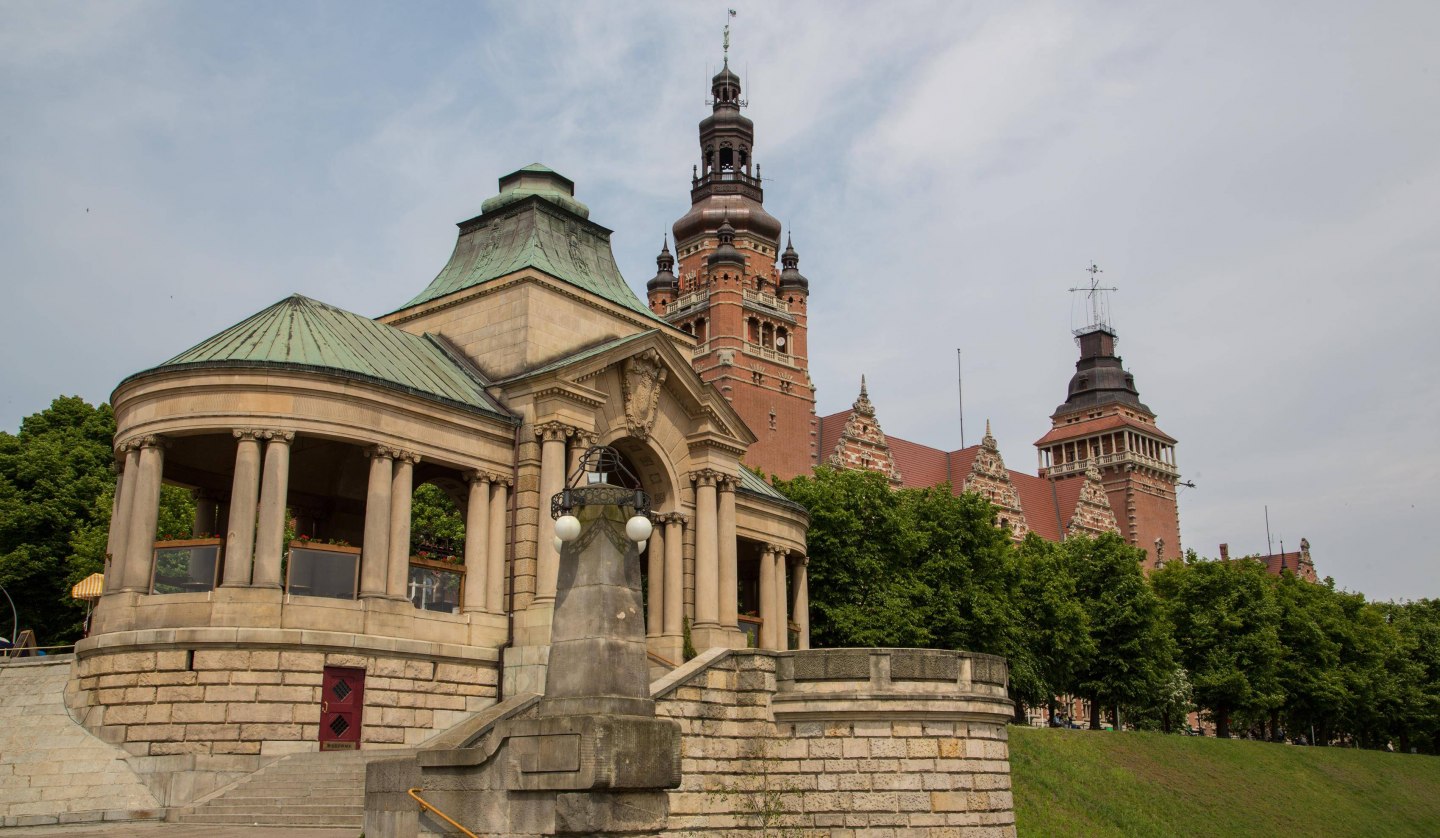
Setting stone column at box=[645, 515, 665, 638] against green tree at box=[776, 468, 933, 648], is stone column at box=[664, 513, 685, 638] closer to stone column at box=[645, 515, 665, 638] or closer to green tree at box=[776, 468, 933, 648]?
stone column at box=[645, 515, 665, 638]

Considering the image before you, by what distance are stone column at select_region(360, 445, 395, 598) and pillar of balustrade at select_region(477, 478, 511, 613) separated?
2924mm

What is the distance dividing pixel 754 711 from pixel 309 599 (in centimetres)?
1000

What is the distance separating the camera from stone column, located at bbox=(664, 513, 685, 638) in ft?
118

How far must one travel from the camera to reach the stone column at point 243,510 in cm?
2842

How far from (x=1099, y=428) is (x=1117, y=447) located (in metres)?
2.72

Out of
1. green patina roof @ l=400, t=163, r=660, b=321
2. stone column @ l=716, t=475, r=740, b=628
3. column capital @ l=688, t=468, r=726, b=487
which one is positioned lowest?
stone column @ l=716, t=475, r=740, b=628

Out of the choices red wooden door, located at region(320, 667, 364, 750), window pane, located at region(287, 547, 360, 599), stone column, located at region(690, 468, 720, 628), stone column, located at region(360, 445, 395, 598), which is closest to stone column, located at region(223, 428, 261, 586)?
window pane, located at region(287, 547, 360, 599)

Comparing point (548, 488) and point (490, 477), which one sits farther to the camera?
point (490, 477)

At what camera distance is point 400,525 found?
31.2 meters

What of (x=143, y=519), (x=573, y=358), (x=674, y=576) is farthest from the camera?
(x=674, y=576)

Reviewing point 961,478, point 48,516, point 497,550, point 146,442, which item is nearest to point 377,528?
point 497,550

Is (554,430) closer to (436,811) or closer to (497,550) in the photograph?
(497,550)

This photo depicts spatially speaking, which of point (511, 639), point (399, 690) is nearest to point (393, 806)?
point (399, 690)

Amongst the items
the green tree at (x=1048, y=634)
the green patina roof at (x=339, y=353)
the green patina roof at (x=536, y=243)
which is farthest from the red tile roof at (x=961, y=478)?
the green patina roof at (x=339, y=353)
